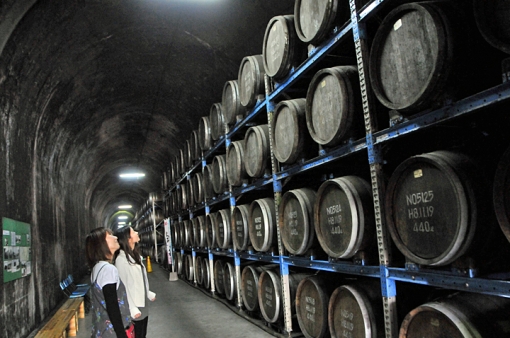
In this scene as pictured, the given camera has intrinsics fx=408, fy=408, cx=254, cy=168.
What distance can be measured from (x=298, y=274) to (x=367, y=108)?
8.99 ft

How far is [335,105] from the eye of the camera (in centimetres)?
377

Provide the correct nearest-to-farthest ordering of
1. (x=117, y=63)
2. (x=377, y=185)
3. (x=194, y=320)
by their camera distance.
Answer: (x=377, y=185) < (x=194, y=320) < (x=117, y=63)

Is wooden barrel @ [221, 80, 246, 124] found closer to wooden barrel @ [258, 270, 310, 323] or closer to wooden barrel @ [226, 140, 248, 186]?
wooden barrel @ [226, 140, 248, 186]

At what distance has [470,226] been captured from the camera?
7.75 feet

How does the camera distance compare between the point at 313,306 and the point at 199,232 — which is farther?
the point at 199,232

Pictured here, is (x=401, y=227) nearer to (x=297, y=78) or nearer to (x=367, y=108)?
(x=367, y=108)

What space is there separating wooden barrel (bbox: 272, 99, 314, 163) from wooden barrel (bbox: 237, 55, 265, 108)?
1.00 metres

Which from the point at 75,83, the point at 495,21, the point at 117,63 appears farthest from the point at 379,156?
the point at 117,63

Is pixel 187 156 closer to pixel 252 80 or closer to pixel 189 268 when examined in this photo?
pixel 189 268

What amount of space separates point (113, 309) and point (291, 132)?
2.60m

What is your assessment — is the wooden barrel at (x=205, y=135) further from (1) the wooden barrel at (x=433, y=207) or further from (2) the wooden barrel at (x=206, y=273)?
(1) the wooden barrel at (x=433, y=207)

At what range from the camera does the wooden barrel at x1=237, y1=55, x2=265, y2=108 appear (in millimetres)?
5859

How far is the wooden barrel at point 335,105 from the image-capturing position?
11.9 feet

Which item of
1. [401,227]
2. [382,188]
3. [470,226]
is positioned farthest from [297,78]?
[470,226]
